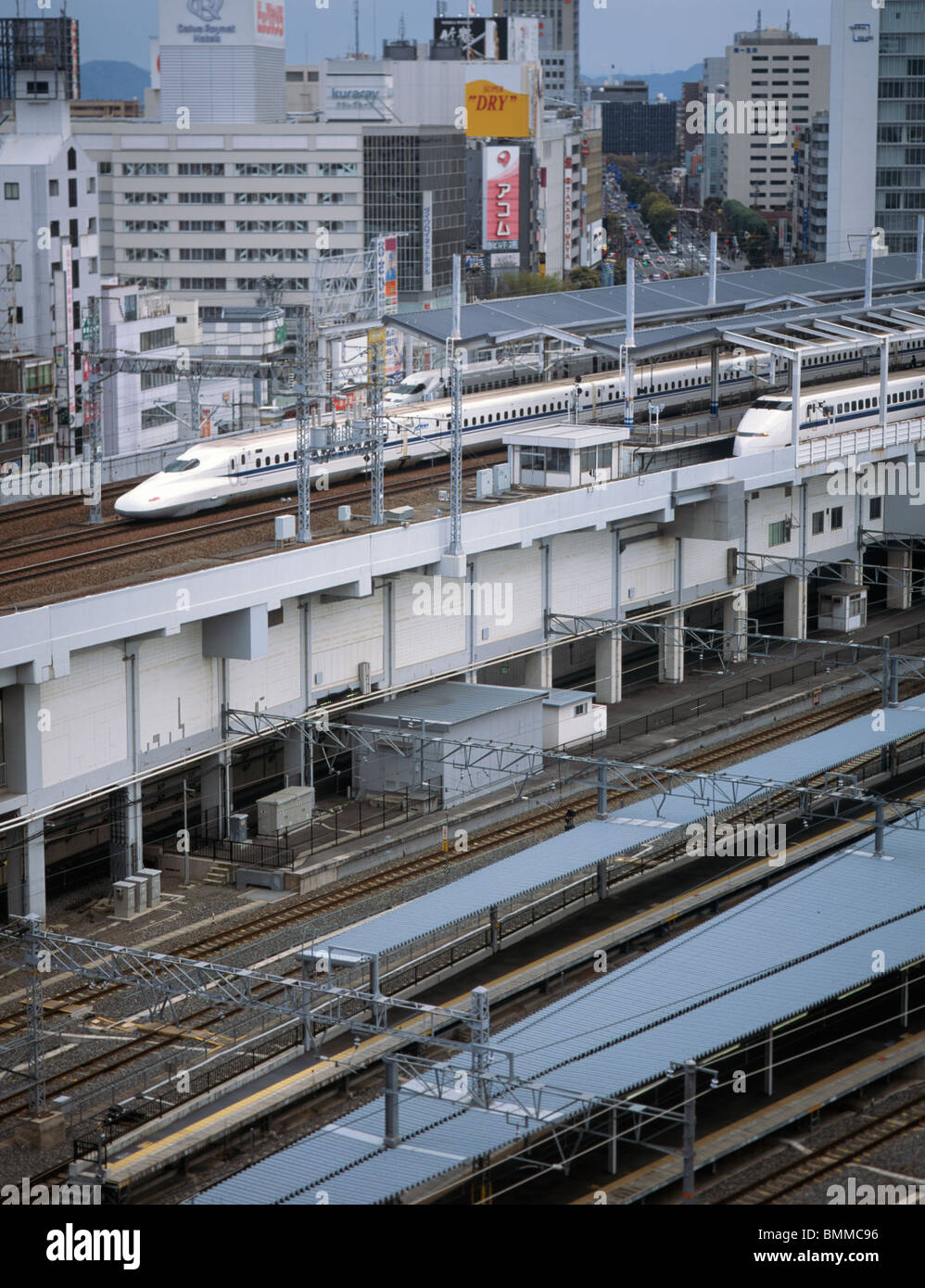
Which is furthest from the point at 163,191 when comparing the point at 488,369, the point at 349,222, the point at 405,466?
the point at 405,466

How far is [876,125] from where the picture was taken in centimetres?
10150

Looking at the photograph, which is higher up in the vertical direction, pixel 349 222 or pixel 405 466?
pixel 349 222

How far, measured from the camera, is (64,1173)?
2334cm

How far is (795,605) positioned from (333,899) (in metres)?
21.6

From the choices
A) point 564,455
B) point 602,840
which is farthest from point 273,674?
point 564,455

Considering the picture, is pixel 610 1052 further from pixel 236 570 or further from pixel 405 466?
pixel 405 466

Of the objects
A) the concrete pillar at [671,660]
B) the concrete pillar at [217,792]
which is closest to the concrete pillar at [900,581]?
the concrete pillar at [671,660]

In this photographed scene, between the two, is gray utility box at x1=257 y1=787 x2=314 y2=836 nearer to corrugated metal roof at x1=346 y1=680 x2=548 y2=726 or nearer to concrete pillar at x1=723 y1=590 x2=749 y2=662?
corrugated metal roof at x1=346 y1=680 x2=548 y2=726

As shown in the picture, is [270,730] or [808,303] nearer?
[270,730]

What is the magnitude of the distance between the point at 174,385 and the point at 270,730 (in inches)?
1669

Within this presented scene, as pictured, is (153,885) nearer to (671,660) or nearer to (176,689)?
(176,689)

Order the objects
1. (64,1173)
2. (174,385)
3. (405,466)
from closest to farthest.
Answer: (64,1173)
(405,466)
(174,385)

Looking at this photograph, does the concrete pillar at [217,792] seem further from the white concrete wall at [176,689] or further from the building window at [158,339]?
the building window at [158,339]

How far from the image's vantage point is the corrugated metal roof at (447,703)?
37.7 meters
